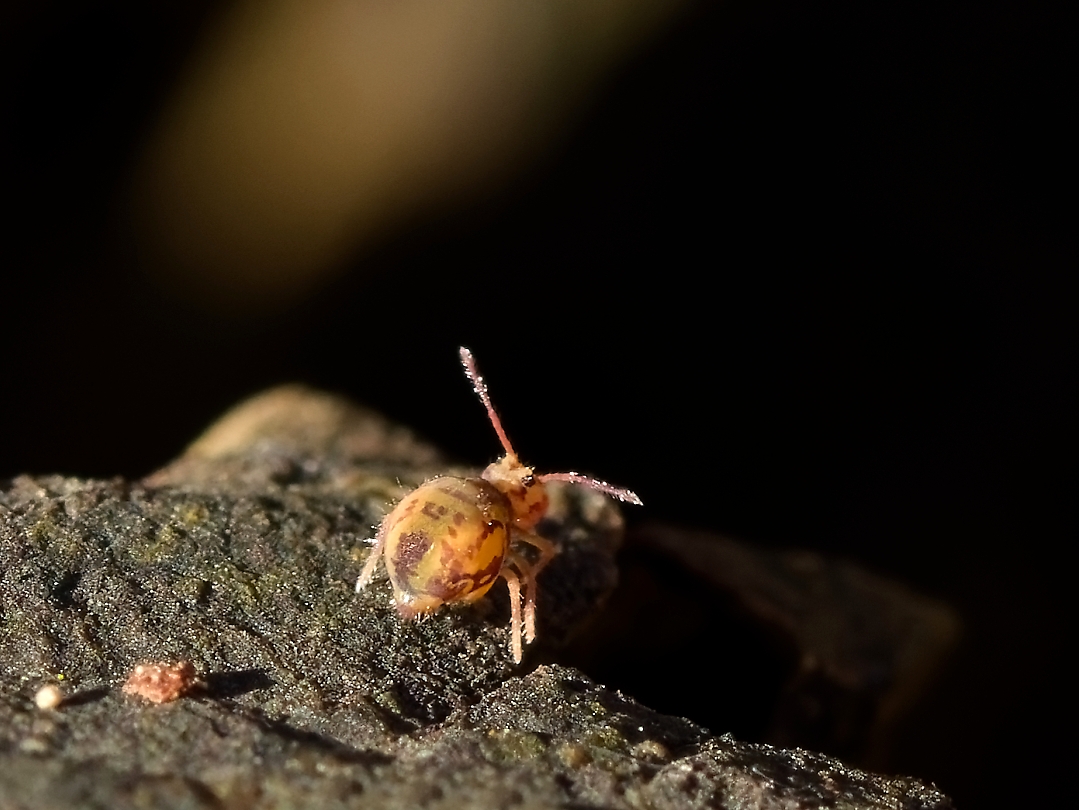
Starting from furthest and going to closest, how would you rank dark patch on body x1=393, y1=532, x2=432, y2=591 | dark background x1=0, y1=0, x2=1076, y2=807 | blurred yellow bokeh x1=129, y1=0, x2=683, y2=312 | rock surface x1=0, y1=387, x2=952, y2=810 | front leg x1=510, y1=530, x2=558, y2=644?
blurred yellow bokeh x1=129, y1=0, x2=683, y2=312 → dark background x1=0, y1=0, x2=1076, y2=807 → front leg x1=510, y1=530, x2=558, y2=644 → dark patch on body x1=393, y1=532, x2=432, y2=591 → rock surface x1=0, y1=387, x2=952, y2=810

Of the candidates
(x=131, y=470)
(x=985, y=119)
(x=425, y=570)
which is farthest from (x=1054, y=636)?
(x=131, y=470)

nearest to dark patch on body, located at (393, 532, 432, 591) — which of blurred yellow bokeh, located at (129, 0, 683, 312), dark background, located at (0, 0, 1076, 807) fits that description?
dark background, located at (0, 0, 1076, 807)

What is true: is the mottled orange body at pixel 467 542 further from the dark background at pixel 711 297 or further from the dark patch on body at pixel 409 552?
the dark background at pixel 711 297

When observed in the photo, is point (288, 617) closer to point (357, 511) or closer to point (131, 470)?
point (357, 511)

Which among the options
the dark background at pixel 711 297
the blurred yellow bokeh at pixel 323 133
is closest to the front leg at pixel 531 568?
the dark background at pixel 711 297

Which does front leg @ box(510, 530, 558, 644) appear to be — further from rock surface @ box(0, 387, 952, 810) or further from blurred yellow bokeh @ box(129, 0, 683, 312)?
blurred yellow bokeh @ box(129, 0, 683, 312)

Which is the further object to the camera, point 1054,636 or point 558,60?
point 558,60
